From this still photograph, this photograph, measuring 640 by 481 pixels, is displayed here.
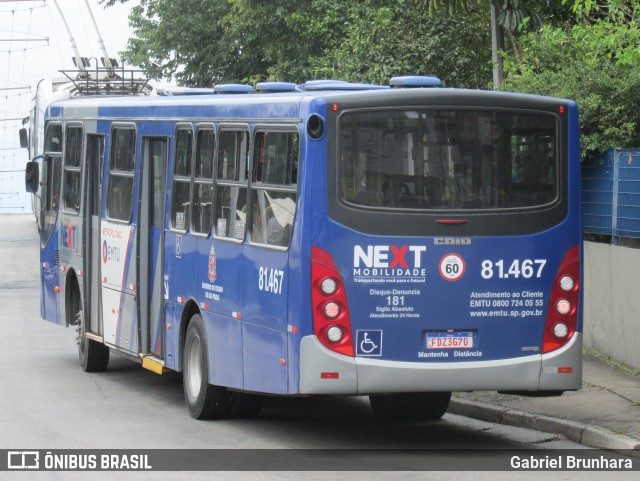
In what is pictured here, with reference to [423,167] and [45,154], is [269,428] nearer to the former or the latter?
[423,167]

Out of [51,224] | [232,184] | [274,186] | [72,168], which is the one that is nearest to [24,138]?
[51,224]

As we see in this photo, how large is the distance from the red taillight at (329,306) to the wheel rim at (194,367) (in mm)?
2413

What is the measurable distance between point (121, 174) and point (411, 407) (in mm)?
4255

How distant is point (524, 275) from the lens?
10969mm

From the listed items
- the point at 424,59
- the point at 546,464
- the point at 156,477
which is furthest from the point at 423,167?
the point at 424,59

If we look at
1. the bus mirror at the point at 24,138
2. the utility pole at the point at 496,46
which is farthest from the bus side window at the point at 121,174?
the bus mirror at the point at 24,138

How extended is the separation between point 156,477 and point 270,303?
1.96 meters

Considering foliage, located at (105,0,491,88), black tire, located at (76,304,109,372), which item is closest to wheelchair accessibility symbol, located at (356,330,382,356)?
black tire, located at (76,304,109,372)

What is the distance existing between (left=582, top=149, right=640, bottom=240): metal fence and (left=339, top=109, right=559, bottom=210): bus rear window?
4507 mm

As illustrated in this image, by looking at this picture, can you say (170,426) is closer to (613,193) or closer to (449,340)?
(449,340)

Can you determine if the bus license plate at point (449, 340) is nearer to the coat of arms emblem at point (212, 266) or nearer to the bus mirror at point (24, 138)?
the coat of arms emblem at point (212, 266)

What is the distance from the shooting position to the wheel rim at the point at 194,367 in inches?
500

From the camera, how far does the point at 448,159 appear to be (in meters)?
10.8

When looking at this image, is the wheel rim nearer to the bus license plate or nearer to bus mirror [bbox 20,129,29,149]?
the bus license plate
